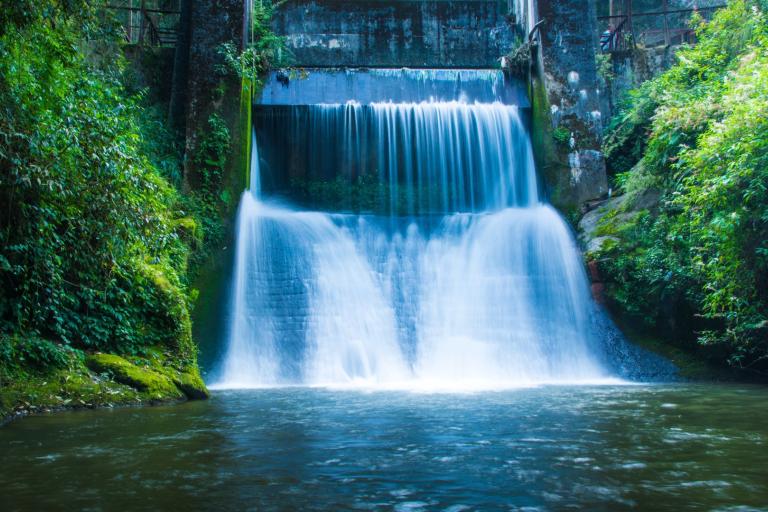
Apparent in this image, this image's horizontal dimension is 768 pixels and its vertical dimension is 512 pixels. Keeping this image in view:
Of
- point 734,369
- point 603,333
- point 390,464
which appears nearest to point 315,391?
point 390,464

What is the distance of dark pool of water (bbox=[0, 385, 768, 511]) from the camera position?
3404 mm

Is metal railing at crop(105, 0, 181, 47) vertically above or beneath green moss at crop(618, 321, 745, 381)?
above

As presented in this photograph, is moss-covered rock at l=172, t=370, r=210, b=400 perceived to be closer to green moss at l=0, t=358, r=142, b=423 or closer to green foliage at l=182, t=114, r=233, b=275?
green moss at l=0, t=358, r=142, b=423

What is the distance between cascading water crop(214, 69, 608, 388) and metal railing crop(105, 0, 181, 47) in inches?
260

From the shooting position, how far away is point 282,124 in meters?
→ 16.4

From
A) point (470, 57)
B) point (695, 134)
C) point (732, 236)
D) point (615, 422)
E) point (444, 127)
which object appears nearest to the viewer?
point (615, 422)

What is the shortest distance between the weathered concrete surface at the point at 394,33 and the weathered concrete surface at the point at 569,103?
4.18 meters

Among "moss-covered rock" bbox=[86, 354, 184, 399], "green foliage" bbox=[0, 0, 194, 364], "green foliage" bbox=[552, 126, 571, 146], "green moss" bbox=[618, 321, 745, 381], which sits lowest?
"green moss" bbox=[618, 321, 745, 381]

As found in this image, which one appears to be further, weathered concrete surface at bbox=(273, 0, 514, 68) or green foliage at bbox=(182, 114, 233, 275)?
weathered concrete surface at bbox=(273, 0, 514, 68)

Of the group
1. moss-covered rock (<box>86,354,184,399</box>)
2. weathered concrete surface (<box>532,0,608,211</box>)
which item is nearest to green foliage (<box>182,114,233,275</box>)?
moss-covered rock (<box>86,354,184,399</box>)

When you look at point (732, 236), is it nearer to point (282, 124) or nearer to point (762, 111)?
point (762, 111)

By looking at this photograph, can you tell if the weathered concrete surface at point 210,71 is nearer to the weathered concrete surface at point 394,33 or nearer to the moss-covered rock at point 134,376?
the weathered concrete surface at point 394,33

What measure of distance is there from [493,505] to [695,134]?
11.2m

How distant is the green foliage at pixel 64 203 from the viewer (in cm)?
670
